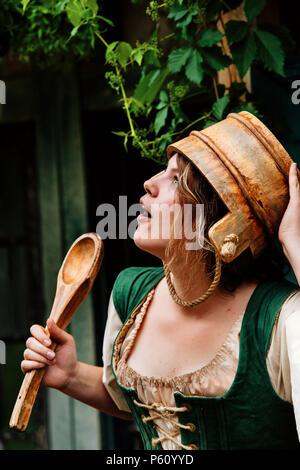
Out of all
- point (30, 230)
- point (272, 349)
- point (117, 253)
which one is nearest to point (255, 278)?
point (272, 349)

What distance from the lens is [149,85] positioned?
1998mm

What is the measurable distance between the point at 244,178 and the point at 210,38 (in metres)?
0.65

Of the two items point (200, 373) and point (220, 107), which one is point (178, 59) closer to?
point (220, 107)

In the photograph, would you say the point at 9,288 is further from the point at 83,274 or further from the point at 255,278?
the point at 255,278

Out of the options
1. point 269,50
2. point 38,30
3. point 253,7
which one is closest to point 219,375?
point 269,50

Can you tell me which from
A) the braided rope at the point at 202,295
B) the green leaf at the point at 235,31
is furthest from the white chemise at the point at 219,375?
the green leaf at the point at 235,31

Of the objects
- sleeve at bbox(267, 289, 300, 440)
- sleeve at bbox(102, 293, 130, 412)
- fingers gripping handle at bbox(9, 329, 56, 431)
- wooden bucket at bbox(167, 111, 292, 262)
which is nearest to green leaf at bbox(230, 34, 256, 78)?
wooden bucket at bbox(167, 111, 292, 262)

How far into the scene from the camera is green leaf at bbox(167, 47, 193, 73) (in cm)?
187

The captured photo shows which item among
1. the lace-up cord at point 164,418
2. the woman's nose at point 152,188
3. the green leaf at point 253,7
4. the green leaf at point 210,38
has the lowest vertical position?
the lace-up cord at point 164,418

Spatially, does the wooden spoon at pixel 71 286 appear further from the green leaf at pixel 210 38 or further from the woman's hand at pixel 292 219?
the green leaf at pixel 210 38

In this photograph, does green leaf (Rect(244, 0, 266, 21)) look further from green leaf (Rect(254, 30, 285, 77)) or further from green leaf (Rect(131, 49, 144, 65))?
green leaf (Rect(131, 49, 144, 65))

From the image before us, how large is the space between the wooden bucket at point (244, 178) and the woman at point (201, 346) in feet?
0.13

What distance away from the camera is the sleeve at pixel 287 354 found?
1336 mm

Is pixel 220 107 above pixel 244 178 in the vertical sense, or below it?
above
